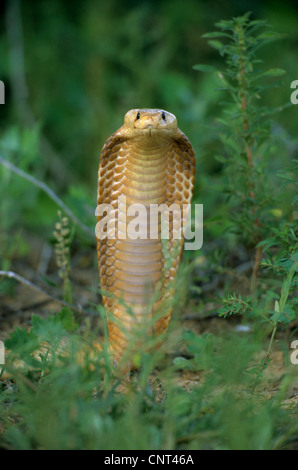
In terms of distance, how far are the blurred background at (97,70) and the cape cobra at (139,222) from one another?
5.56 feet

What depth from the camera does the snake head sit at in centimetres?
209

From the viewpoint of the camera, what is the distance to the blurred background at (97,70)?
4.50 meters

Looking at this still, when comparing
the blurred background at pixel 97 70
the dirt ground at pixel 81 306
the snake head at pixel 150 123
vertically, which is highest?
the blurred background at pixel 97 70

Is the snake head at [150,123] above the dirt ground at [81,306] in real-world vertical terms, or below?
above

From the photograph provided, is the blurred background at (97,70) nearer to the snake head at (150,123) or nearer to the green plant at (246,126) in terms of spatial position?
the green plant at (246,126)

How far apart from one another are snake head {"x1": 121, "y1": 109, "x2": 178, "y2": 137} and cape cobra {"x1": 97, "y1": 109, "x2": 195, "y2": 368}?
9 cm

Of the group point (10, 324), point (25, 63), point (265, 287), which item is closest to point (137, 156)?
point (265, 287)

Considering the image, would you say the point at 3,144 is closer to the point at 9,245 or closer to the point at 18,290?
the point at 9,245

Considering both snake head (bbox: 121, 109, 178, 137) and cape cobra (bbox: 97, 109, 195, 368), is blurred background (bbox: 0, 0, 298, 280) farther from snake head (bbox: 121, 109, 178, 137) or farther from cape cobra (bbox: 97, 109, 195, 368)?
snake head (bbox: 121, 109, 178, 137)

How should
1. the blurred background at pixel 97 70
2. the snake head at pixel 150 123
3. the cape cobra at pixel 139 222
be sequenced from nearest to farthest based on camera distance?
the snake head at pixel 150 123, the cape cobra at pixel 139 222, the blurred background at pixel 97 70

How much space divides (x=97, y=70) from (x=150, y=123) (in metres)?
3.15

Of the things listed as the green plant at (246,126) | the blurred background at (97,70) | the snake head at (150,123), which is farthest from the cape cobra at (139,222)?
the blurred background at (97,70)

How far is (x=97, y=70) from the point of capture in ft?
16.5

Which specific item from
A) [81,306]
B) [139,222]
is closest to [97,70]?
[81,306]
